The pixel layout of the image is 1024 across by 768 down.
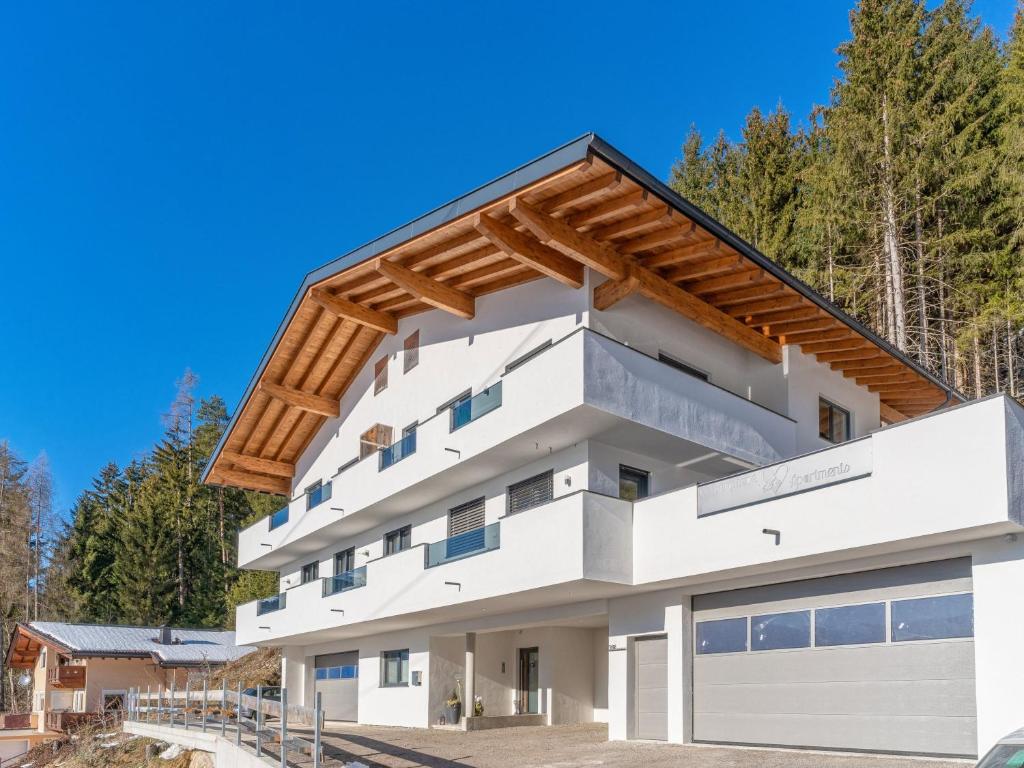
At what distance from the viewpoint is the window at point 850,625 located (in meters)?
13.8

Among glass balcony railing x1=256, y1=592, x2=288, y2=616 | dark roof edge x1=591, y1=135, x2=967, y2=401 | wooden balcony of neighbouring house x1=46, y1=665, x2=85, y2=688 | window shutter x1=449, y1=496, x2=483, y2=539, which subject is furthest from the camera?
wooden balcony of neighbouring house x1=46, y1=665, x2=85, y2=688

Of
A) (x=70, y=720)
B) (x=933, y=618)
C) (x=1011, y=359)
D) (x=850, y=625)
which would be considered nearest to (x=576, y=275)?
(x=850, y=625)

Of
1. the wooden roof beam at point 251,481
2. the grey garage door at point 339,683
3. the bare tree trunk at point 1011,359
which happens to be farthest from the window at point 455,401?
the bare tree trunk at point 1011,359

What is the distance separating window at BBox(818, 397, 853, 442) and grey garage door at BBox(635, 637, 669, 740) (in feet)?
22.9

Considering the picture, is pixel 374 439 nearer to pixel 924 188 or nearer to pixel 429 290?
pixel 429 290

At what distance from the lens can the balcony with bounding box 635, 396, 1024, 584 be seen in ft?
39.6

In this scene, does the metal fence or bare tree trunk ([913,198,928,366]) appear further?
bare tree trunk ([913,198,928,366])

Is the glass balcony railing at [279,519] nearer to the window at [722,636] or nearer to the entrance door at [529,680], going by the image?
the entrance door at [529,680]

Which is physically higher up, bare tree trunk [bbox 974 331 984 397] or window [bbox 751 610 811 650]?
bare tree trunk [bbox 974 331 984 397]

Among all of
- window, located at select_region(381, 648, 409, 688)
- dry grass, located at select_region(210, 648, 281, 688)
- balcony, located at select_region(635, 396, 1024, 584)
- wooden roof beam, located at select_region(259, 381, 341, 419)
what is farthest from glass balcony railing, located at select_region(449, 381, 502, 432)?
dry grass, located at select_region(210, 648, 281, 688)

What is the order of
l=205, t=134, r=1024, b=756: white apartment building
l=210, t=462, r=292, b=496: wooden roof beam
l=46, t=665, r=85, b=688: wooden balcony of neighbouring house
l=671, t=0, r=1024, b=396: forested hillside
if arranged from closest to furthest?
l=205, t=134, r=1024, b=756: white apartment building
l=671, t=0, r=1024, b=396: forested hillside
l=210, t=462, r=292, b=496: wooden roof beam
l=46, t=665, r=85, b=688: wooden balcony of neighbouring house

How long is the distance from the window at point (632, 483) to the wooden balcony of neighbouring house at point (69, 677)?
2930 centimetres

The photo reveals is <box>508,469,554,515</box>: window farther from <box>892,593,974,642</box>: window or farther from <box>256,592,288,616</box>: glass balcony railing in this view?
<box>256,592,288,616</box>: glass balcony railing

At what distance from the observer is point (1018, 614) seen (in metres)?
12.0
